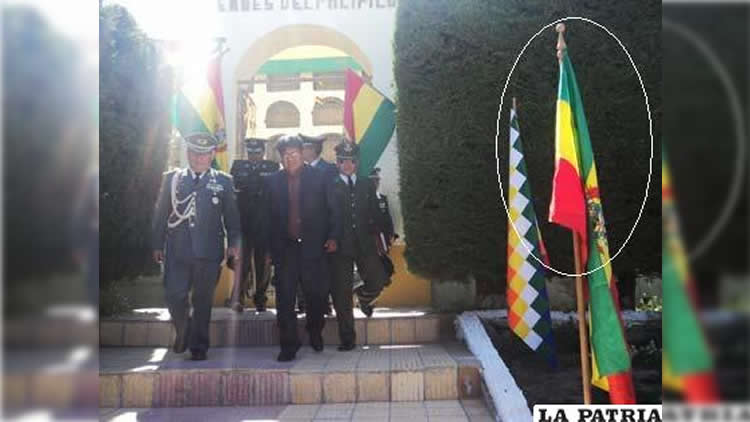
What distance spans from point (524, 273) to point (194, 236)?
83.9 inches

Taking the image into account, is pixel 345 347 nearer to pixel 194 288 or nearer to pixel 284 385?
pixel 284 385

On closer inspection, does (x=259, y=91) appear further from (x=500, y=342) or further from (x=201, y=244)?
(x=500, y=342)

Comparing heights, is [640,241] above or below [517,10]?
below

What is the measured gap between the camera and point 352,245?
491 cm

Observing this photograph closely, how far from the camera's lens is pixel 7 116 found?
1.14 m

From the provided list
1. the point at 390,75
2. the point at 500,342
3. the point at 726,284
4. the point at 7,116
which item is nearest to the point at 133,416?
the point at 500,342

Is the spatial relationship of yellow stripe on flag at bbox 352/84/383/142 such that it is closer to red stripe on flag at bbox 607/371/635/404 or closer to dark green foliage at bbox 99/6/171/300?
dark green foliage at bbox 99/6/171/300

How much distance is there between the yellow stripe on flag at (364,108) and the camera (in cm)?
546

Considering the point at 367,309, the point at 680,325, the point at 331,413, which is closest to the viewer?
the point at 680,325

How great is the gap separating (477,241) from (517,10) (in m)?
1.72

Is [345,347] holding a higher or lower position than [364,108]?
lower

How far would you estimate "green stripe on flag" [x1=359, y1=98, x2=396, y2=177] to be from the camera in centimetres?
545

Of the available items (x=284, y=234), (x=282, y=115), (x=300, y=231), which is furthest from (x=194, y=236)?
(x=282, y=115)

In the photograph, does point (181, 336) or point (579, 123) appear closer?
point (579, 123)
